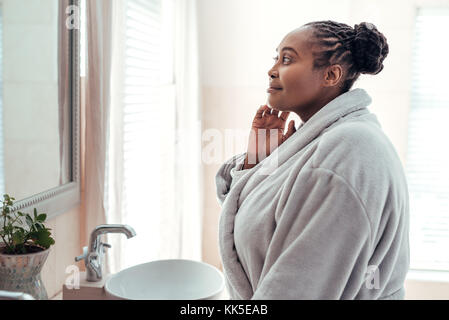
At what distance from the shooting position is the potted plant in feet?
2.83

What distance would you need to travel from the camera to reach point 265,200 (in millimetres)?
828

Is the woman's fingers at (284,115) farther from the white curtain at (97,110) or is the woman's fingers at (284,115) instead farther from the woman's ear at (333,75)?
the white curtain at (97,110)

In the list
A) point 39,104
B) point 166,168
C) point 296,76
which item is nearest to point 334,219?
point 296,76

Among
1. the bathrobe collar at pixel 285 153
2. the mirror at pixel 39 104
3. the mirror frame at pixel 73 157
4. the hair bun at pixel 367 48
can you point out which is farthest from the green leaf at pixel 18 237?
the hair bun at pixel 367 48

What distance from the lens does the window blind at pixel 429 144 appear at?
95.0 inches

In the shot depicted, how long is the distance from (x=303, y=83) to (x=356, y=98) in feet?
0.36

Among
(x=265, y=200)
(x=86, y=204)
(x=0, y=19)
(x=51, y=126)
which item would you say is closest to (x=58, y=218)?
(x=86, y=204)

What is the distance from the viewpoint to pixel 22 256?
866mm

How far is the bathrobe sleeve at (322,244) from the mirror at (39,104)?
688 millimetres

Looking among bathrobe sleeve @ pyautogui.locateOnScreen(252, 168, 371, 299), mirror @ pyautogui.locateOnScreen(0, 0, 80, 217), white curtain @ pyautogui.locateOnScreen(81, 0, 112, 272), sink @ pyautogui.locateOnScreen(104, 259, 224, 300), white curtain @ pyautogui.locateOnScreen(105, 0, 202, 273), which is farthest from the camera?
white curtain @ pyautogui.locateOnScreen(105, 0, 202, 273)

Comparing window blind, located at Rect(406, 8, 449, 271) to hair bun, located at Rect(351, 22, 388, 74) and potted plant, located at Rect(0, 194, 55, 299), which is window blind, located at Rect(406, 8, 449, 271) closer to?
hair bun, located at Rect(351, 22, 388, 74)

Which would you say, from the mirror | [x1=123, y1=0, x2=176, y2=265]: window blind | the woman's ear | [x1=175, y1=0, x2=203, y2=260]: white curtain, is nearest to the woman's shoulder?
the woman's ear

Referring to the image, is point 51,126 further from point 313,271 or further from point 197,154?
point 197,154

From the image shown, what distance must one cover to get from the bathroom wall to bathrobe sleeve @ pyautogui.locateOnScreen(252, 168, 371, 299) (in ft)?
6.26
